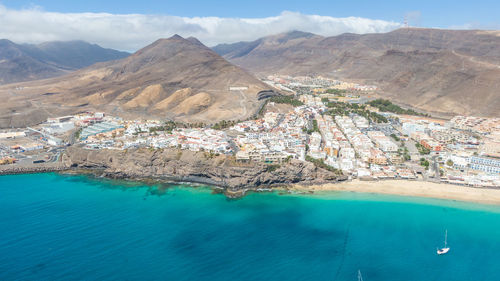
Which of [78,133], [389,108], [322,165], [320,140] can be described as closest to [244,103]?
[320,140]

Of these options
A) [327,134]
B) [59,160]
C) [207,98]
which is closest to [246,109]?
[207,98]

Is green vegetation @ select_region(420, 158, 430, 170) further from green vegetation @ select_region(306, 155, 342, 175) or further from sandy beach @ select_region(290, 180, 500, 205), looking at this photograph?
green vegetation @ select_region(306, 155, 342, 175)

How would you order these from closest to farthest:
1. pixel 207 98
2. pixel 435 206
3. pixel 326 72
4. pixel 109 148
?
pixel 435 206
pixel 109 148
pixel 207 98
pixel 326 72

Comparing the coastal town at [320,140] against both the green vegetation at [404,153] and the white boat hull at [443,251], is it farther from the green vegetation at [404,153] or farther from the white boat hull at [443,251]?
the white boat hull at [443,251]

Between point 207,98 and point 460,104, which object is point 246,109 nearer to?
point 207,98

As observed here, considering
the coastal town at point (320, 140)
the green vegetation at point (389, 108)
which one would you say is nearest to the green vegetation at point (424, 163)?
the coastal town at point (320, 140)

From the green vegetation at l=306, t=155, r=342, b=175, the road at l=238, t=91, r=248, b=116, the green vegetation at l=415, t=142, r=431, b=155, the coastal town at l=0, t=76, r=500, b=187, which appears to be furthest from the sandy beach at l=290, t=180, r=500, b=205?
Answer: the road at l=238, t=91, r=248, b=116
